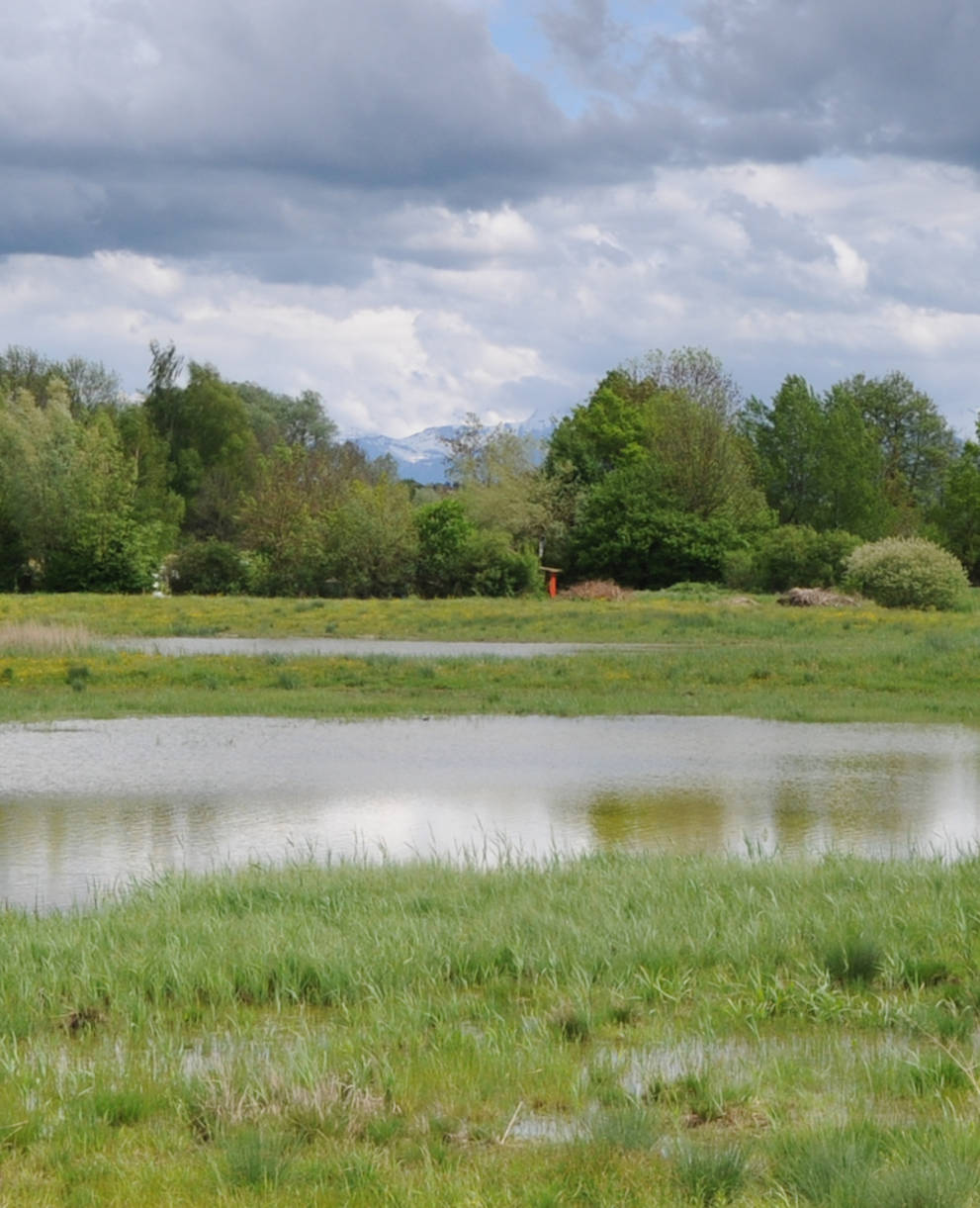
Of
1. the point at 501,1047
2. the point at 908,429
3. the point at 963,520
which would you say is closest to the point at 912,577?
the point at 963,520

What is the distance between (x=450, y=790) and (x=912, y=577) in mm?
32900

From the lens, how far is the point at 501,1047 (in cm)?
534

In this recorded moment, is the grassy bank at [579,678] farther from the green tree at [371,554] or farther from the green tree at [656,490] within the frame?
the green tree at [656,490]

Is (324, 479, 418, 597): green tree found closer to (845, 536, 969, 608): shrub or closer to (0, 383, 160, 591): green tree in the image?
Answer: (0, 383, 160, 591): green tree

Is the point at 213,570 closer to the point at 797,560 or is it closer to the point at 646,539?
the point at 646,539

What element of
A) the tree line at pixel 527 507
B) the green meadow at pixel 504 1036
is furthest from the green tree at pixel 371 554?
the green meadow at pixel 504 1036

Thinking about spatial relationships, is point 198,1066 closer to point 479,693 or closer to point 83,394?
point 479,693

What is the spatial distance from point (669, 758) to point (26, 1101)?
12253 mm

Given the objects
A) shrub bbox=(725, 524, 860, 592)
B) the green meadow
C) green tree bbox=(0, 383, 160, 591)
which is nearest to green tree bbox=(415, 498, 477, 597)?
shrub bbox=(725, 524, 860, 592)

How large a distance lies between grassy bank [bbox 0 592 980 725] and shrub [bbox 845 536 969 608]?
7.16 metres

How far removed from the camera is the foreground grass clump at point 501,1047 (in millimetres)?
4184

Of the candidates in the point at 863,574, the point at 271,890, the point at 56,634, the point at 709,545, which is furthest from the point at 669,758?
the point at 709,545

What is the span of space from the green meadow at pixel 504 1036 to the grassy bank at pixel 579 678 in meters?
11.1

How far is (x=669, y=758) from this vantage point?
54.1 ft
